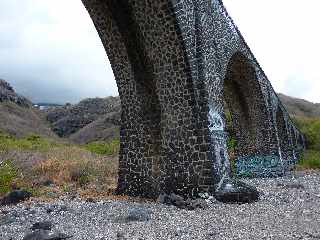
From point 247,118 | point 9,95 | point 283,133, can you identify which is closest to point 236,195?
point 247,118

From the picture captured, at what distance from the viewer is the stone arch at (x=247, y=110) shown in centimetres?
1919

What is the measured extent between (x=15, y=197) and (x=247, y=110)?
13.0 meters

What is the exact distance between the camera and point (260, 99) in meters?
19.8

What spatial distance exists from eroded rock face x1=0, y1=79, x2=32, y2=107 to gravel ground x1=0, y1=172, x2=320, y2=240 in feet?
139

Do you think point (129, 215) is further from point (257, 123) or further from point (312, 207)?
point (257, 123)

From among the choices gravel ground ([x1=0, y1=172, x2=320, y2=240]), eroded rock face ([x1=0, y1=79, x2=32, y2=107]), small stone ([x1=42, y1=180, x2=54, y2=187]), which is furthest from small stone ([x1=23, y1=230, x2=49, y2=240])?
eroded rock face ([x1=0, y1=79, x2=32, y2=107])

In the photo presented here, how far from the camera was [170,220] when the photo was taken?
7.61 m

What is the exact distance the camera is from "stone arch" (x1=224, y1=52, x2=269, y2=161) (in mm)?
19188

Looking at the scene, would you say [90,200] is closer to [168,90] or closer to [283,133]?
[168,90]

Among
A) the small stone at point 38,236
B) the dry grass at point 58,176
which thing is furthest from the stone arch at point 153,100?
the small stone at point 38,236

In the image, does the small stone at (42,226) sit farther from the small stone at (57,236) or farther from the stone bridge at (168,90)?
the stone bridge at (168,90)

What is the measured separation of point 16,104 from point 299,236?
4844 centimetres

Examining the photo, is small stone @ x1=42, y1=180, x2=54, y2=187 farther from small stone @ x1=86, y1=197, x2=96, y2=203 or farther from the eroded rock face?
the eroded rock face

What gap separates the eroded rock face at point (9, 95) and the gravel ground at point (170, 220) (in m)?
42.5
